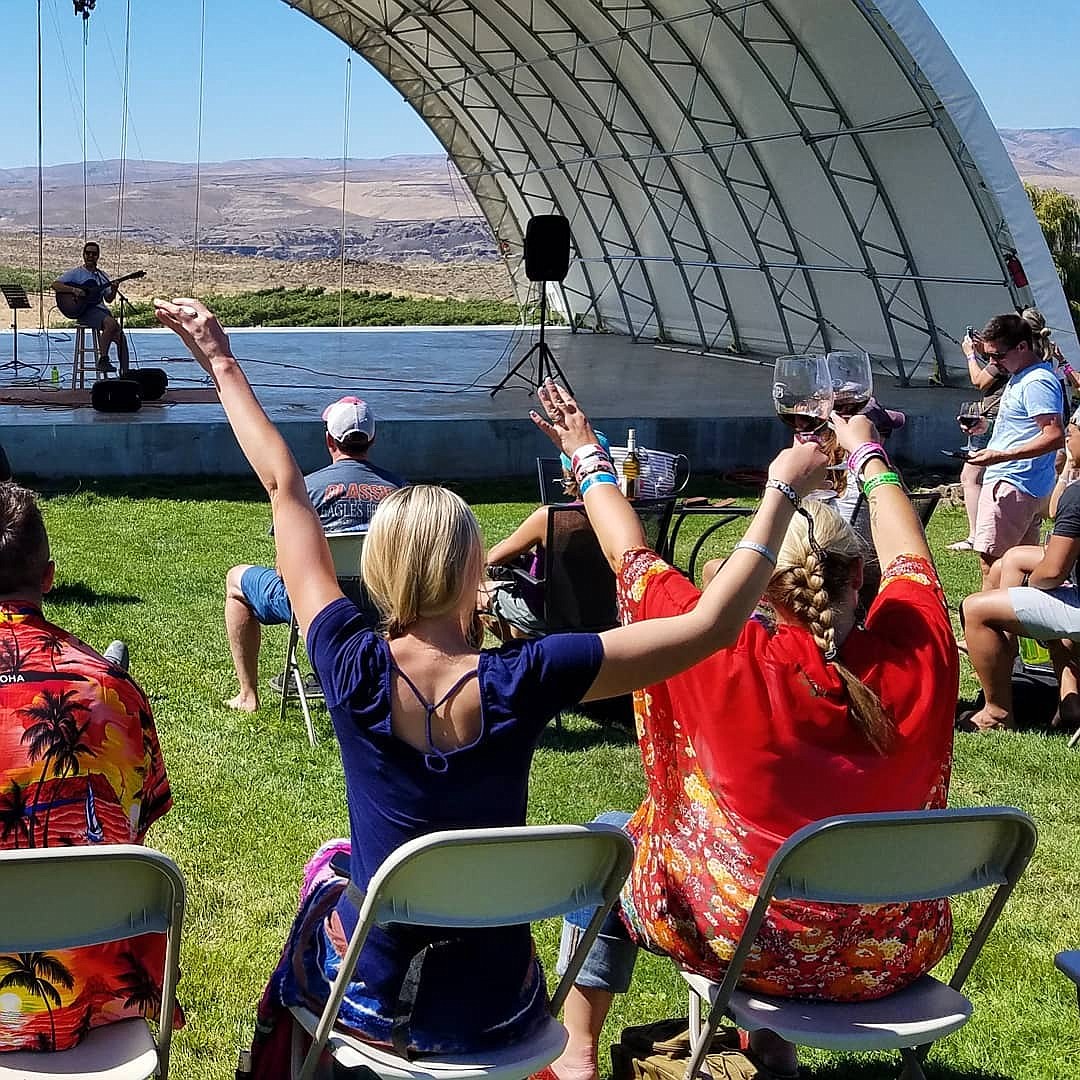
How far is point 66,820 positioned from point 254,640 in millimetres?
3219

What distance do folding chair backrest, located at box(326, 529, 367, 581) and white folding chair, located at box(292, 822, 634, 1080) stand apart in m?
2.78

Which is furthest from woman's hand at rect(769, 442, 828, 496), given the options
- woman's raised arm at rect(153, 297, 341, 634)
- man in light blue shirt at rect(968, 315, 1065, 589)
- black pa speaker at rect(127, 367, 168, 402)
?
black pa speaker at rect(127, 367, 168, 402)

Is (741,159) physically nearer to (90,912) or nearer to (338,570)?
(338,570)

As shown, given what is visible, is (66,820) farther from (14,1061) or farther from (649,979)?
(649,979)

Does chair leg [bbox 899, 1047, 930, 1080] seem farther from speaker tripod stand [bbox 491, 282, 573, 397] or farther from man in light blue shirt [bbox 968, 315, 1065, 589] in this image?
speaker tripod stand [bbox 491, 282, 573, 397]

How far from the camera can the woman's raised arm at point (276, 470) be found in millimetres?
2373

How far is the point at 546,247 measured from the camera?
16.0m

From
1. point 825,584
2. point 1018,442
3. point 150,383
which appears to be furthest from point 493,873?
point 150,383

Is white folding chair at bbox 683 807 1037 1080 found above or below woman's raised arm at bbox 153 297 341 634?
below

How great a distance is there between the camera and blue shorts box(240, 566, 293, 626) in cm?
524

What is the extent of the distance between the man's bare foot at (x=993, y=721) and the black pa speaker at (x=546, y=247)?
11064 mm

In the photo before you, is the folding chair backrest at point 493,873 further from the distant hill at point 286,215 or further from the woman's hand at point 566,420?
the distant hill at point 286,215

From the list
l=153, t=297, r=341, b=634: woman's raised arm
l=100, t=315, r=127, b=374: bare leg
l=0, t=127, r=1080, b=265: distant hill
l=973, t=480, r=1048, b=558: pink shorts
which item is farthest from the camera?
l=0, t=127, r=1080, b=265: distant hill

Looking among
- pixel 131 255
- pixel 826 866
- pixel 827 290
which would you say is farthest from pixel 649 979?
pixel 131 255
